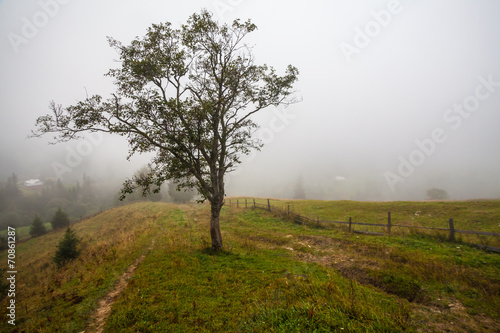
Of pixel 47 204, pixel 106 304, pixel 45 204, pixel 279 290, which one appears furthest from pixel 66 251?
pixel 45 204

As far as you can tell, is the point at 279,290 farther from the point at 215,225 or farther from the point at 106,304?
the point at 106,304

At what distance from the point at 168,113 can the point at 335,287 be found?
1235 cm

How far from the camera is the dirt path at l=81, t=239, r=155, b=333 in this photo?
664 cm

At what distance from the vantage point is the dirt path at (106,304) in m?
6.64

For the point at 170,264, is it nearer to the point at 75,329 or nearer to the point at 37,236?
the point at 75,329

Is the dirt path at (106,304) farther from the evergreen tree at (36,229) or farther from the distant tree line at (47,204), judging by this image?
the distant tree line at (47,204)

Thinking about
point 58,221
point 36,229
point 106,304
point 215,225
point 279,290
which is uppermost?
point 215,225

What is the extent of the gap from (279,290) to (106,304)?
7.14 meters

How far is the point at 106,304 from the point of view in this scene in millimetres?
8031

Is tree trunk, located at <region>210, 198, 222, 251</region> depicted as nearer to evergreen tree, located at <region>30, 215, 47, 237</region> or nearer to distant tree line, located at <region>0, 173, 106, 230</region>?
evergreen tree, located at <region>30, 215, 47, 237</region>

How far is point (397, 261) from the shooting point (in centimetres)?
1174

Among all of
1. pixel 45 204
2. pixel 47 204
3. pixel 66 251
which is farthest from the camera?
pixel 45 204

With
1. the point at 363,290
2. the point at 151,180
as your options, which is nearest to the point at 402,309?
the point at 363,290

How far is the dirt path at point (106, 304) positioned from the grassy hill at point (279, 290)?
0.35 ft
